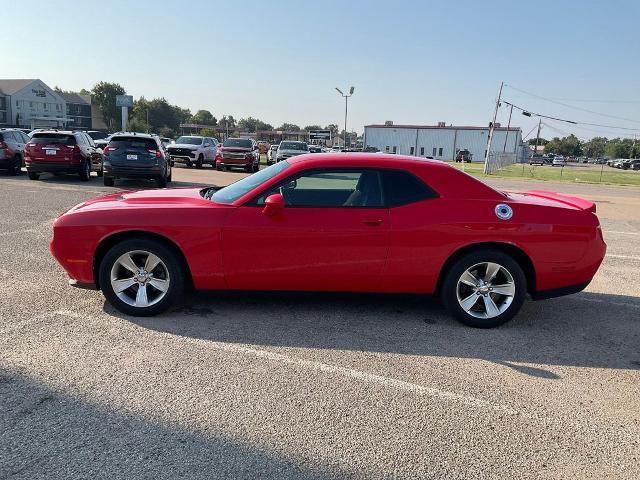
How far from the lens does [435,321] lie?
15.3ft

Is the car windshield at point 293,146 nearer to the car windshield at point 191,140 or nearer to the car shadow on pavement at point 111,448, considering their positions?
the car windshield at point 191,140

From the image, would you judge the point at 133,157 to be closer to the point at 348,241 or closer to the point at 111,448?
the point at 348,241

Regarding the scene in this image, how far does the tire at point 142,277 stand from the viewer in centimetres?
435

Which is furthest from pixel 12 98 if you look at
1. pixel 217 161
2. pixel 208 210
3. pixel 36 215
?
pixel 208 210

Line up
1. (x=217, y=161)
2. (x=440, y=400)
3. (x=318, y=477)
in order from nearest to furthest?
(x=318, y=477) < (x=440, y=400) < (x=217, y=161)

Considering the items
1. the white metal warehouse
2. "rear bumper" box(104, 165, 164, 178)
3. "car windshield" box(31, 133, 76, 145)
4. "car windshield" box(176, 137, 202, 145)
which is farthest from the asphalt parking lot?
the white metal warehouse

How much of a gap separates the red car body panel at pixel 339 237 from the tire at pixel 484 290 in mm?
132

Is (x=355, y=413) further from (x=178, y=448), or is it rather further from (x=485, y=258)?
(x=485, y=258)

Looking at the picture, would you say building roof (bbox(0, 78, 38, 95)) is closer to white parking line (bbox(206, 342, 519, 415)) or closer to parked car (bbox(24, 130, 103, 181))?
parked car (bbox(24, 130, 103, 181))

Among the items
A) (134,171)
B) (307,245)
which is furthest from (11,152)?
(307,245)

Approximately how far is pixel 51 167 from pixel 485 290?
1448 cm

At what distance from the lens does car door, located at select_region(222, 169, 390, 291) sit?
14.1ft

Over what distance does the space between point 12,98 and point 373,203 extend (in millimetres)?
104488

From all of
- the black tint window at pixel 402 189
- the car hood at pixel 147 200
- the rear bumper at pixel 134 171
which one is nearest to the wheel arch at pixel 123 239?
the car hood at pixel 147 200
